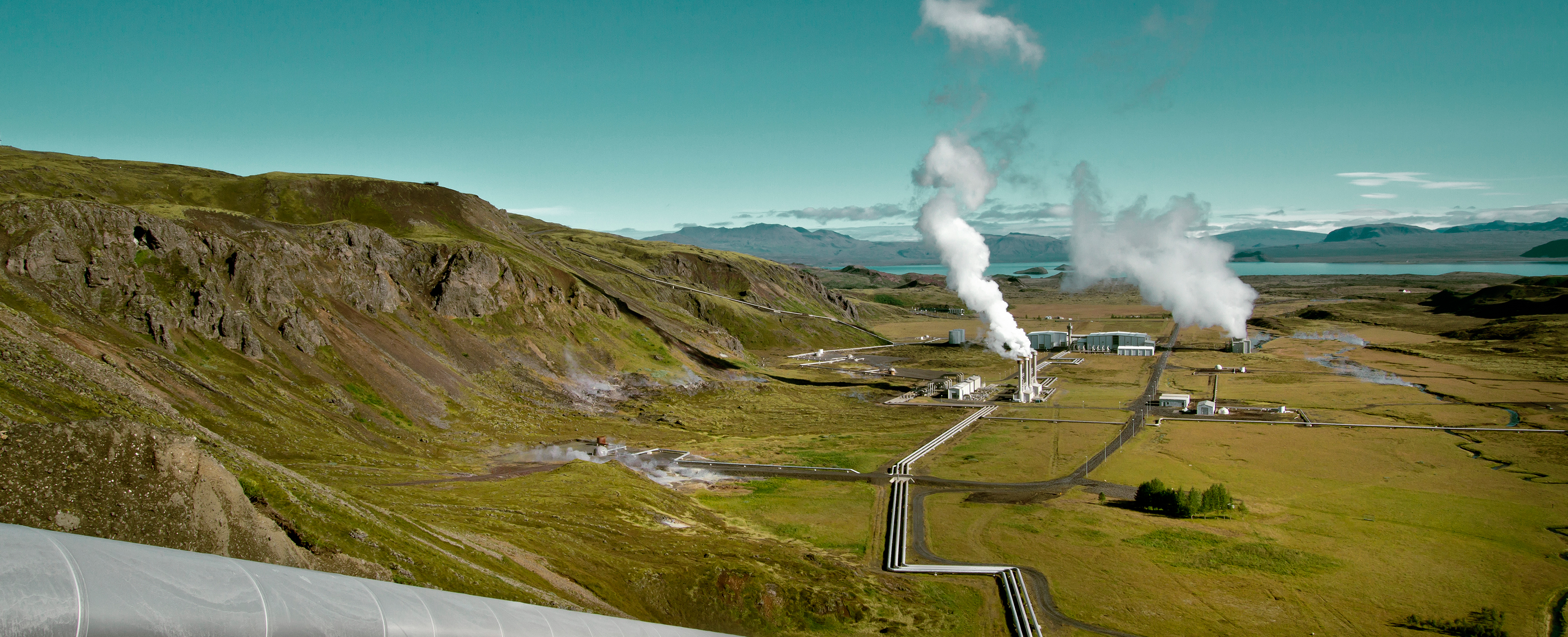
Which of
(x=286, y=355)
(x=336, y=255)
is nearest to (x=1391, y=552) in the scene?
(x=286, y=355)

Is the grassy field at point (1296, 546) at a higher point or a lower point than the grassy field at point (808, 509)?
higher

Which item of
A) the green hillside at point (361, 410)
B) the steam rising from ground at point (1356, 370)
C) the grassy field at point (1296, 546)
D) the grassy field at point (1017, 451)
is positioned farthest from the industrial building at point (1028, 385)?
the steam rising from ground at point (1356, 370)

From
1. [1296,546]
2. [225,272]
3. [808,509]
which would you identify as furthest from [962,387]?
[225,272]

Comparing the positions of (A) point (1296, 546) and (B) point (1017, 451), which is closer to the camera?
(A) point (1296, 546)

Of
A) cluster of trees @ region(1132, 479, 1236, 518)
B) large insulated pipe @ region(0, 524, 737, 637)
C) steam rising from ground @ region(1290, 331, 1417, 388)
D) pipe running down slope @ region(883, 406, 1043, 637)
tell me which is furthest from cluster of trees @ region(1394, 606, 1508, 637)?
steam rising from ground @ region(1290, 331, 1417, 388)

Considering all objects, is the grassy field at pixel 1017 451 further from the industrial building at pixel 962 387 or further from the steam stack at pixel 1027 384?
the industrial building at pixel 962 387

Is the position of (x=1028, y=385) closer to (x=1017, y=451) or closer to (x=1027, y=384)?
(x=1027, y=384)
